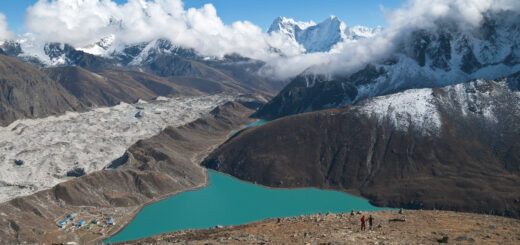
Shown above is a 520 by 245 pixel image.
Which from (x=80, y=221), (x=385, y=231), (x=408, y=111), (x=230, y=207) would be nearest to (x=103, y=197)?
(x=80, y=221)

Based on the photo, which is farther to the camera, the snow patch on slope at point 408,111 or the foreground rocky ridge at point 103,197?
the snow patch on slope at point 408,111

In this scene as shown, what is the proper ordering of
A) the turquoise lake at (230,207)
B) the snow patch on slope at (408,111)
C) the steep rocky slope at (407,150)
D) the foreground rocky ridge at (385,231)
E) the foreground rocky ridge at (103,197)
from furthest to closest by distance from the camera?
the snow patch on slope at (408,111), the steep rocky slope at (407,150), the turquoise lake at (230,207), the foreground rocky ridge at (103,197), the foreground rocky ridge at (385,231)

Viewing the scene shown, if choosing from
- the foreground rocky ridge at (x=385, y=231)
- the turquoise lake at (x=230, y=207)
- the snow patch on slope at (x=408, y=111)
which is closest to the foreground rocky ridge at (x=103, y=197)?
the turquoise lake at (x=230, y=207)

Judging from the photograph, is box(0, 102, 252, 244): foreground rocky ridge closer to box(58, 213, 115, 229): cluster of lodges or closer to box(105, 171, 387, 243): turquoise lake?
box(58, 213, 115, 229): cluster of lodges

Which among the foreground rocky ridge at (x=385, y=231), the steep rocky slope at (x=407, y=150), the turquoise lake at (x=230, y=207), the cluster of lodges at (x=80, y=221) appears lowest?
the cluster of lodges at (x=80, y=221)

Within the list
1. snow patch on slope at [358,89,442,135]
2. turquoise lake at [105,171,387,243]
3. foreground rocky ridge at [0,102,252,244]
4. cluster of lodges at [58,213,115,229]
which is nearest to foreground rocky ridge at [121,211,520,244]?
foreground rocky ridge at [0,102,252,244]

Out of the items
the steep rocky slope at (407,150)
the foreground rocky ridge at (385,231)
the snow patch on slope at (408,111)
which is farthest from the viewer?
the snow patch on slope at (408,111)

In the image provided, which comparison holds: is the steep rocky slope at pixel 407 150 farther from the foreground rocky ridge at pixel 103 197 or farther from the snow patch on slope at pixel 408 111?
the foreground rocky ridge at pixel 103 197
